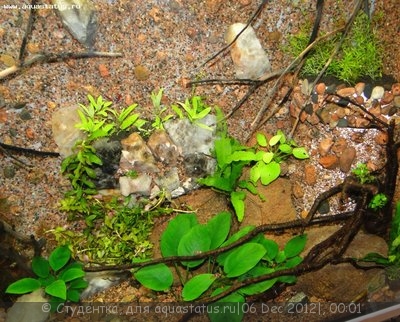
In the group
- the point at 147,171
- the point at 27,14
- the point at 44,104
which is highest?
the point at 27,14

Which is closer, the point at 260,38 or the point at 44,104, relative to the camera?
the point at 44,104

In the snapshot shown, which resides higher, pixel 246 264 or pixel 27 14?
pixel 27 14

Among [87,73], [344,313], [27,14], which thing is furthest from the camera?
[87,73]

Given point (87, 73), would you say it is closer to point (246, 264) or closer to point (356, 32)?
point (246, 264)

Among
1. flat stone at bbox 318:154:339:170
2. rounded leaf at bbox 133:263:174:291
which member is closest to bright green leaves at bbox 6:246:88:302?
rounded leaf at bbox 133:263:174:291

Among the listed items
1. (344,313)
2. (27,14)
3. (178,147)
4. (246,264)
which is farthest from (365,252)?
(27,14)

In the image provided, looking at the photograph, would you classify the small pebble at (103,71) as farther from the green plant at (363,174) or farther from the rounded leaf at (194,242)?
the green plant at (363,174)

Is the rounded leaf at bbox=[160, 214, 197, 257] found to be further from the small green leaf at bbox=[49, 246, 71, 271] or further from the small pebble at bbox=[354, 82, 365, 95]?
the small pebble at bbox=[354, 82, 365, 95]
